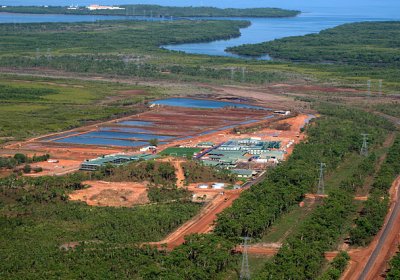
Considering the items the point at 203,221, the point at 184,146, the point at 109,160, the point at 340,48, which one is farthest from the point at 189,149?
the point at 340,48

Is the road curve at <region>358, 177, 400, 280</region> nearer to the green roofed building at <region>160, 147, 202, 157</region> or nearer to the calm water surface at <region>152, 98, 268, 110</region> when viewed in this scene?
the green roofed building at <region>160, 147, 202, 157</region>

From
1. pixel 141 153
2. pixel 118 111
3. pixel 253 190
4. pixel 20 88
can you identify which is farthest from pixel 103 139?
pixel 20 88

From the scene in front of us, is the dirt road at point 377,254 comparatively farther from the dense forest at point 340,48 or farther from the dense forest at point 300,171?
the dense forest at point 340,48

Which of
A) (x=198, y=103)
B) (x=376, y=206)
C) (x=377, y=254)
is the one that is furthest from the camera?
(x=198, y=103)

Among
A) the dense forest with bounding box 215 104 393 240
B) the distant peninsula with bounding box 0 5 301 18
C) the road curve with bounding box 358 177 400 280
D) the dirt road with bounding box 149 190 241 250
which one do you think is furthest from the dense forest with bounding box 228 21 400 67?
the dirt road with bounding box 149 190 241 250

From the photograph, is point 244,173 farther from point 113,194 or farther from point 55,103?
point 55,103

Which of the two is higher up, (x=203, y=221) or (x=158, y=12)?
(x=158, y=12)
